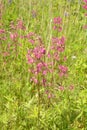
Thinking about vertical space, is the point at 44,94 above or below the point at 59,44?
below

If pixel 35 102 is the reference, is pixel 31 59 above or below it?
above

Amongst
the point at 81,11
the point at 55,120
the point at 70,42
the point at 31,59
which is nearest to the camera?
the point at 31,59

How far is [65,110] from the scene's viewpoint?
2213mm

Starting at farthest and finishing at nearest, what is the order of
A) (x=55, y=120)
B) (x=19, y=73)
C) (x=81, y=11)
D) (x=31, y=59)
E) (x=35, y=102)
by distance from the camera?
(x=81, y=11)
(x=19, y=73)
(x=35, y=102)
(x=55, y=120)
(x=31, y=59)

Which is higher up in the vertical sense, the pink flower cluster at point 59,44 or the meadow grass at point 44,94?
the pink flower cluster at point 59,44

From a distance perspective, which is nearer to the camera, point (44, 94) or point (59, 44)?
point (59, 44)

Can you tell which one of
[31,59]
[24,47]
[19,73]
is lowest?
[19,73]

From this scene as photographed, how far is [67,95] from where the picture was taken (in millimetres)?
2270

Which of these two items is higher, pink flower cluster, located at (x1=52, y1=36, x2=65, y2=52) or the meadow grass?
pink flower cluster, located at (x1=52, y1=36, x2=65, y2=52)

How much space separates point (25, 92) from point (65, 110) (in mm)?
525

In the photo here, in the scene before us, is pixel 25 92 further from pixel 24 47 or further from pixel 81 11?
pixel 81 11

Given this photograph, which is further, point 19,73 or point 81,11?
point 81,11

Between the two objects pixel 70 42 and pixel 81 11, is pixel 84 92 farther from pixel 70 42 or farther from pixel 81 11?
pixel 81 11

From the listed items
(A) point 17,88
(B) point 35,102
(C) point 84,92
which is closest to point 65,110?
(C) point 84,92
